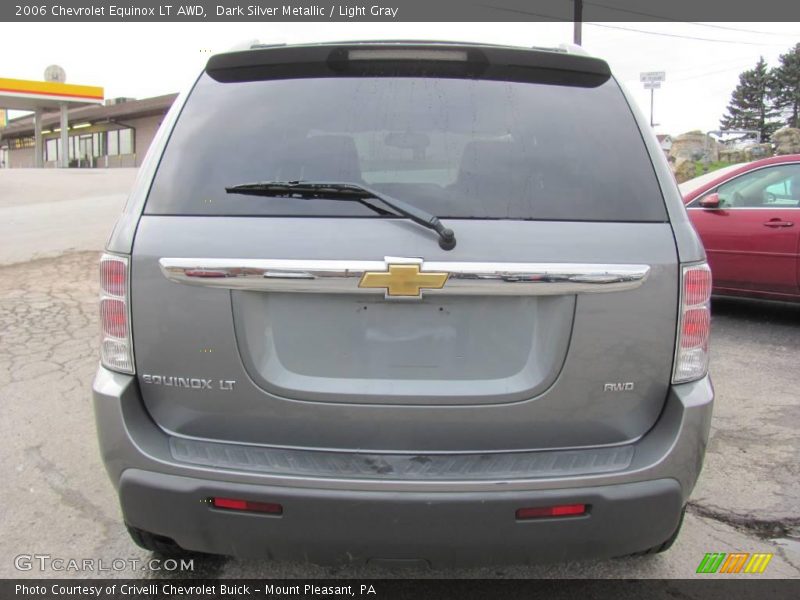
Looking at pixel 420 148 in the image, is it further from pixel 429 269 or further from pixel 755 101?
pixel 755 101

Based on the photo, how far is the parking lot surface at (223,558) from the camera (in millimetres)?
2598

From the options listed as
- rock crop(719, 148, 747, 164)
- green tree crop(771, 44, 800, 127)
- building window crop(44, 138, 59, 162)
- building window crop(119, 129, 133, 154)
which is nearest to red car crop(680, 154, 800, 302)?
rock crop(719, 148, 747, 164)

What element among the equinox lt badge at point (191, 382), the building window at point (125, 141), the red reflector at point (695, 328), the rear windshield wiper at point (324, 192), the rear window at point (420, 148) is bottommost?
the equinox lt badge at point (191, 382)

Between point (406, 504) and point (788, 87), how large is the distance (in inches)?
3272

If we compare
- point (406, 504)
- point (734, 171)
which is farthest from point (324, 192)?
point (734, 171)

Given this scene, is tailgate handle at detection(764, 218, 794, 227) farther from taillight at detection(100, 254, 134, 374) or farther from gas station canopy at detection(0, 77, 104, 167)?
gas station canopy at detection(0, 77, 104, 167)

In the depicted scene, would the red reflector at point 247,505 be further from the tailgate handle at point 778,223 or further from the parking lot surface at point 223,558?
the tailgate handle at point 778,223

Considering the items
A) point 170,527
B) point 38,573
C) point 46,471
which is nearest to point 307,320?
point 170,527

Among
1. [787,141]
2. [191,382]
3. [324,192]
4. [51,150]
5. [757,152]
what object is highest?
[51,150]

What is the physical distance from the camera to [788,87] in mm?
69688

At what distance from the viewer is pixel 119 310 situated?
6.42 ft

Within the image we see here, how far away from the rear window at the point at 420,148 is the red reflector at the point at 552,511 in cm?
83

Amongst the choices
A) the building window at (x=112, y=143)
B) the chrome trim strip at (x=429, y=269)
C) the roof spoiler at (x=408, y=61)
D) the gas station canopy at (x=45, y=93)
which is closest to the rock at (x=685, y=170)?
the roof spoiler at (x=408, y=61)

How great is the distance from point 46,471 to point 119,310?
76.1 inches
